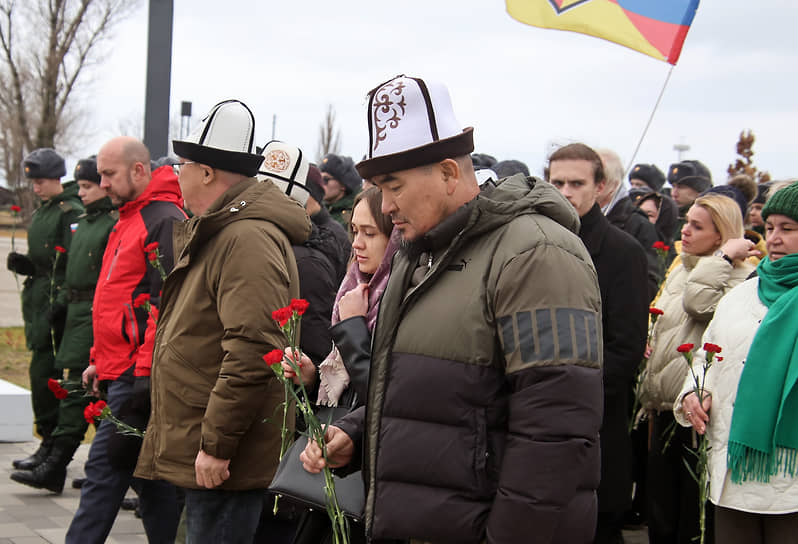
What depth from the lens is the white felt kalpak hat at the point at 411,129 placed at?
2.60m

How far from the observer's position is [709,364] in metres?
3.83

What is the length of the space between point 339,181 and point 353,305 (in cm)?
539

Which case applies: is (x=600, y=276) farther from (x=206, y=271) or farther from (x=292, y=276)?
(x=206, y=271)

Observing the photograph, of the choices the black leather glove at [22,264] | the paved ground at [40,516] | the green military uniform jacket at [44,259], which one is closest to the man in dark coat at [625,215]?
the paved ground at [40,516]

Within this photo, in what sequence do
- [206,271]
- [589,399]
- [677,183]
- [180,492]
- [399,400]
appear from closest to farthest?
[589,399]
[399,400]
[206,271]
[180,492]
[677,183]

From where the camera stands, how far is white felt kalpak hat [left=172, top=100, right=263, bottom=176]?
393cm

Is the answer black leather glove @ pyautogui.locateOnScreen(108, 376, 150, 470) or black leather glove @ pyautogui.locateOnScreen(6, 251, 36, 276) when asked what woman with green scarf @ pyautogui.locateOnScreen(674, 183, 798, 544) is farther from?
black leather glove @ pyautogui.locateOnScreen(6, 251, 36, 276)

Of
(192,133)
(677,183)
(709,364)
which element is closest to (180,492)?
(192,133)

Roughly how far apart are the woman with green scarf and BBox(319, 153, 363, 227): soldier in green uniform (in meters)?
4.86

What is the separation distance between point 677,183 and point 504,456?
268 inches

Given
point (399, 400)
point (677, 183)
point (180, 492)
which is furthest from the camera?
point (677, 183)

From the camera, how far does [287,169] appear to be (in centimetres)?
508

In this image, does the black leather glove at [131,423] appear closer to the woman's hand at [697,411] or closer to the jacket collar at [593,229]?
the jacket collar at [593,229]

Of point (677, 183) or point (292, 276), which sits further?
point (677, 183)
